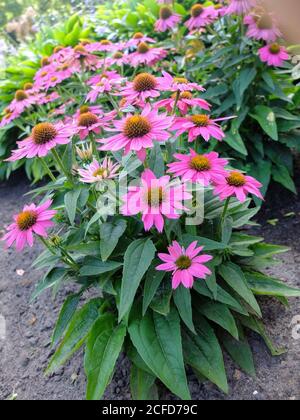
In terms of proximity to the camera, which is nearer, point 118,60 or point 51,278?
point 51,278

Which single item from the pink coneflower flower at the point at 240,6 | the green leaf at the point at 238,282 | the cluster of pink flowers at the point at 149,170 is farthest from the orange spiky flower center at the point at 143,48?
the green leaf at the point at 238,282

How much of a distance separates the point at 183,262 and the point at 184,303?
158mm

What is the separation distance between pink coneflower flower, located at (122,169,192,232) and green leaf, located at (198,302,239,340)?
556 millimetres

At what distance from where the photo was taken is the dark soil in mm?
1744

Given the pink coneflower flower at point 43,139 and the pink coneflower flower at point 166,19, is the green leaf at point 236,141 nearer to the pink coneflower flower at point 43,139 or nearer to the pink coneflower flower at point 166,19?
the pink coneflower flower at point 166,19

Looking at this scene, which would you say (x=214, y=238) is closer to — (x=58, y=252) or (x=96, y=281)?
(x=96, y=281)

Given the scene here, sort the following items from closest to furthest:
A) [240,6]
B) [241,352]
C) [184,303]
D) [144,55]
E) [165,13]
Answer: [184,303] < [241,352] < [240,6] < [144,55] < [165,13]

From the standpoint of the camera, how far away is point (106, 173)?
1632 millimetres

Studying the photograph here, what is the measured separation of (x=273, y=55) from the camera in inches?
101

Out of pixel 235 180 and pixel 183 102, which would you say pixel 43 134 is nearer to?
pixel 183 102

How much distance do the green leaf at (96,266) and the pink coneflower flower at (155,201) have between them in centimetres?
34

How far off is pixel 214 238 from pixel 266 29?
1469mm

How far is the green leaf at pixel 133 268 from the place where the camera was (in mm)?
1447

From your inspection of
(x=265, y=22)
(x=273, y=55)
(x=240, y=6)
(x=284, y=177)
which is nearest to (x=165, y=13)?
(x=240, y=6)
